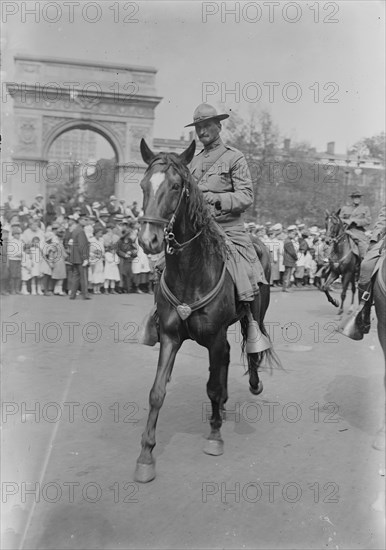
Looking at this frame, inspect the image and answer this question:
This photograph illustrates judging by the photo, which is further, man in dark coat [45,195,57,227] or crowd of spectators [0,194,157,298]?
man in dark coat [45,195,57,227]

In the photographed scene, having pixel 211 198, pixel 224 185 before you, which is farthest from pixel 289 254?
pixel 211 198

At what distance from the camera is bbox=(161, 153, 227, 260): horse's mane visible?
3932mm

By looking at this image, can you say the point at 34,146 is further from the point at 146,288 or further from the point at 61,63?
the point at 61,63

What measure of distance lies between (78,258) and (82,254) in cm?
17

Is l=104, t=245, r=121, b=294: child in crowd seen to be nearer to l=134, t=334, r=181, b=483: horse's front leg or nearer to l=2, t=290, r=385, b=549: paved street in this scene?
l=2, t=290, r=385, b=549: paved street

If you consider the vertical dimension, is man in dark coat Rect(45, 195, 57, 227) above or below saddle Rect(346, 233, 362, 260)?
above

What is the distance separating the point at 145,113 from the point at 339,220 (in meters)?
11.6

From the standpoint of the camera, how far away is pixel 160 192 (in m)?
3.70

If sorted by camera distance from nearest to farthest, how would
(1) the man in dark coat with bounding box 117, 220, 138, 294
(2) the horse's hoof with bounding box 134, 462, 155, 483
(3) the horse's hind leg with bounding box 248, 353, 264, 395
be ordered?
1. (2) the horse's hoof with bounding box 134, 462, 155, 483
2. (3) the horse's hind leg with bounding box 248, 353, 264, 395
3. (1) the man in dark coat with bounding box 117, 220, 138, 294

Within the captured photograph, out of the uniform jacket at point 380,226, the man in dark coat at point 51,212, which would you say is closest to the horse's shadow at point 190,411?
the uniform jacket at point 380,226

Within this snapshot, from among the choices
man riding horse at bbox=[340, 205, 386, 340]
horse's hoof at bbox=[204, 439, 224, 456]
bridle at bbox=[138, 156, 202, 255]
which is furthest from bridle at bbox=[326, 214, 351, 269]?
bridle at bbox=[138, 156, 202, 255]

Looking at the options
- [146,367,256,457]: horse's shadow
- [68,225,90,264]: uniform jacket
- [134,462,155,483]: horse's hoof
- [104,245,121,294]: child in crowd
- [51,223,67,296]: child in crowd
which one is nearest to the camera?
[134,462,155,483]: horse's hoof

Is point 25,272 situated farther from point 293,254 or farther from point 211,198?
point 211,198

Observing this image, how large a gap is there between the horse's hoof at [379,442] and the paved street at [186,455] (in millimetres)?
56
